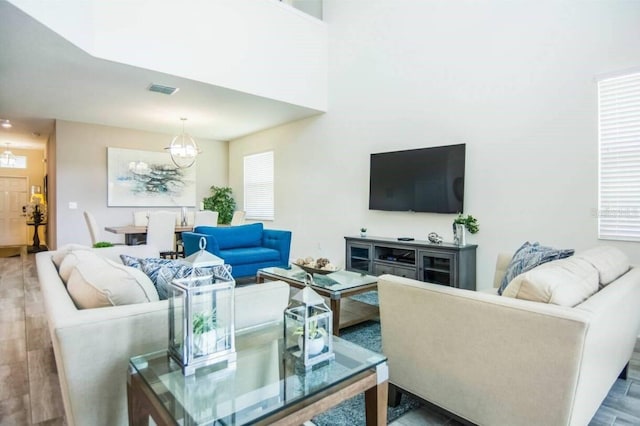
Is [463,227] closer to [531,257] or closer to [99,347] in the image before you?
[531,257]

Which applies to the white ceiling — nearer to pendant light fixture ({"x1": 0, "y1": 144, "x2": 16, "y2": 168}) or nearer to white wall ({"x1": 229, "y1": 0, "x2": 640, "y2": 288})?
white wall ({"x1": 229, "y1": 0, "x2": 640, "y2": 288})

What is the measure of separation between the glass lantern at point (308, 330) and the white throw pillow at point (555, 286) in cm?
83

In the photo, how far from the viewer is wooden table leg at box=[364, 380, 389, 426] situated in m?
1.36

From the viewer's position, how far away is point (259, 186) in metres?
7.53

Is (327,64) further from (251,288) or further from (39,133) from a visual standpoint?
(39,133)

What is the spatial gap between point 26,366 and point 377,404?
2.53m

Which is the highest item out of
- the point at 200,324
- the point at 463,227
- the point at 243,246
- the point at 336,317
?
the point at 463,227

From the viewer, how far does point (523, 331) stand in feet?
4.62

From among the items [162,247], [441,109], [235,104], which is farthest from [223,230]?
[441,109]

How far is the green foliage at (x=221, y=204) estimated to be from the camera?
8016 millimetres

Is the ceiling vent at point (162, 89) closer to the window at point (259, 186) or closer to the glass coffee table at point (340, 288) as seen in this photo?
the window at point (259, 186)

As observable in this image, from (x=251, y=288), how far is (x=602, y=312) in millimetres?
1449

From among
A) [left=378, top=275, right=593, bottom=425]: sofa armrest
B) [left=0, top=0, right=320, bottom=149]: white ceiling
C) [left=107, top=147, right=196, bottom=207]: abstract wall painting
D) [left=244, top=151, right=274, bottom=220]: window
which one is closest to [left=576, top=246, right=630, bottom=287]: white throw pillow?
Answer: [left=378, top=275, right=593, bottom=425]: sofa armrest

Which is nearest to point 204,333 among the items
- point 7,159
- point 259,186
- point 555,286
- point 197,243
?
point 555,286
